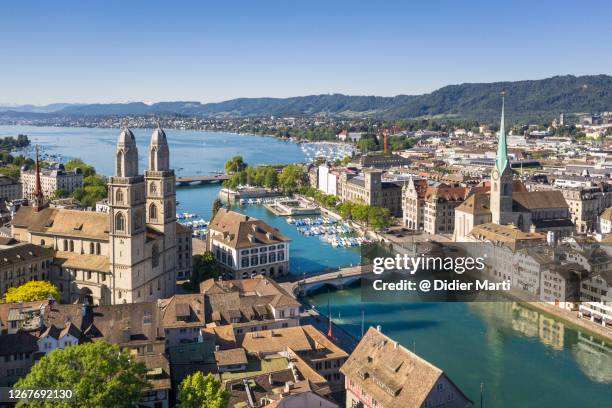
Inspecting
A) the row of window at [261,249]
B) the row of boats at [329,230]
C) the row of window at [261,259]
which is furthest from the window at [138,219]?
the row of boats at [329,230]

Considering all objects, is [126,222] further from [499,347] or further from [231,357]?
[499,347]

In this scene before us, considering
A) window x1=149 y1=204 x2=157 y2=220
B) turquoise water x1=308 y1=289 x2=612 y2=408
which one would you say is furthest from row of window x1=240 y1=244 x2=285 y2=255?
window x1=149 y1=204 x2=157 y2=220

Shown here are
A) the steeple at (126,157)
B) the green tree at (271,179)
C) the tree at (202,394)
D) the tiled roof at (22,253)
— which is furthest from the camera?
the green tree at (271,179)

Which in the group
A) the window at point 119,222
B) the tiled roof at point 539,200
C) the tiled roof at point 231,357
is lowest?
the tiled roof at point 231,357

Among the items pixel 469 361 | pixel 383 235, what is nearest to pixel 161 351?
pixel 469 361

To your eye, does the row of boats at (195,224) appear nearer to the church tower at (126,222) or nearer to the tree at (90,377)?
the church tower at (126,222)

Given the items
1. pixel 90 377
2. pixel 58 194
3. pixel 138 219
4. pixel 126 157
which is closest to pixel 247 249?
pixel 138 219
